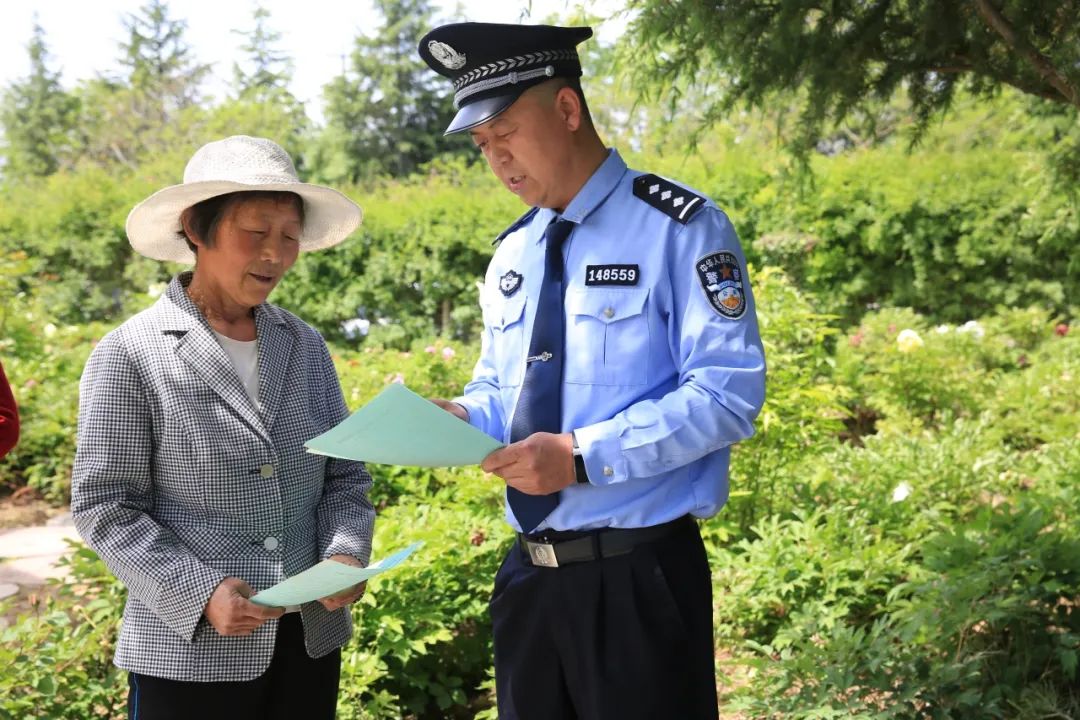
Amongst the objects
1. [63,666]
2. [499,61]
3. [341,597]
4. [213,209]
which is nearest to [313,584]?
[341,597]

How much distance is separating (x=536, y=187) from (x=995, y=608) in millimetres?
1968

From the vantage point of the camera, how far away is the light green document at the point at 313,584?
181 cm

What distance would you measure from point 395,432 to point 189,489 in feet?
1.70

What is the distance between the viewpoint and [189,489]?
200cm

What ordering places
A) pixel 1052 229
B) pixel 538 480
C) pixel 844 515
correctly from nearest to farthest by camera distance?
pixel 538 480 → pixel 844 515 → pixel 1052 229

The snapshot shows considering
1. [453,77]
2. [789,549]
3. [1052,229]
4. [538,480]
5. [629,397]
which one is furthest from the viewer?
[1052,229]

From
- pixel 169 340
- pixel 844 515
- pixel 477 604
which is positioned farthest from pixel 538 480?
pixel 844 515

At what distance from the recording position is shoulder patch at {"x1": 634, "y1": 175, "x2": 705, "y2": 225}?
2.03 meters

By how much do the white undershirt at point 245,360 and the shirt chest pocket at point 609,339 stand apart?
62 centimetres

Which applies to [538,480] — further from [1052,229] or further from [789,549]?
[1052,229]

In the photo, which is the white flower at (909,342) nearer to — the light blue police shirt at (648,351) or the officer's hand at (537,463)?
the light blue police shirt at (648,351)

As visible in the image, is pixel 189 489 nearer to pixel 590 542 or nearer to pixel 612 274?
pixel 590 542

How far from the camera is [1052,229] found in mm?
5797

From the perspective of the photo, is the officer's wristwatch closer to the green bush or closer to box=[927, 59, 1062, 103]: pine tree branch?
the green bush
